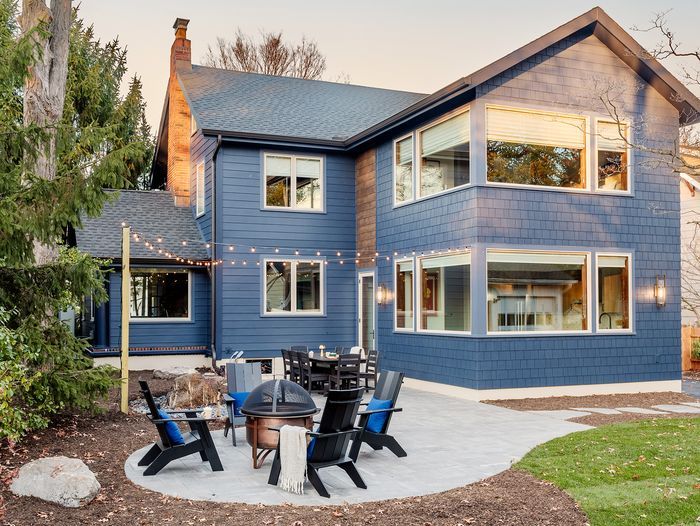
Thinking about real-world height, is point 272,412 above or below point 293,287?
below

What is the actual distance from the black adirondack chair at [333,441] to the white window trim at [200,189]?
11775mm

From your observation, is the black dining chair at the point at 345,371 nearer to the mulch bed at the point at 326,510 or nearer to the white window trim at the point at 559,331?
the white window trim at the point at 559,331

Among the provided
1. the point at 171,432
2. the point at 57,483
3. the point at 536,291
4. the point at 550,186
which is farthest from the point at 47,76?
the point at 536,291

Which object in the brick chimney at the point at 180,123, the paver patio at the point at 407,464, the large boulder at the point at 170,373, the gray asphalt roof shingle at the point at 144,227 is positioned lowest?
the paver patio at the point at 407,464

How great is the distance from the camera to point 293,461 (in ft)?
19.6

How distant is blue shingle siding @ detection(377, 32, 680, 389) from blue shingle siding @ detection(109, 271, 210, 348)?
5241 mm

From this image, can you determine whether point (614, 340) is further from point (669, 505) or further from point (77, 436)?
point (77, 436)

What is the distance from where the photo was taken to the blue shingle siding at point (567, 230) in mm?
12141

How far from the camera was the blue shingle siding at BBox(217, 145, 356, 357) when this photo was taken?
51.6 feet

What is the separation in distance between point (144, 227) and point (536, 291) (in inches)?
388

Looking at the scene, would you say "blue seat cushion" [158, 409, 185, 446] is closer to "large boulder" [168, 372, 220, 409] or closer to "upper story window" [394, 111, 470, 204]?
"large boulder" [168, 372, 220, 409]

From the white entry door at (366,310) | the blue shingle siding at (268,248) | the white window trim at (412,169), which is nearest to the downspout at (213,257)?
the blue shingle siding at (268,248)

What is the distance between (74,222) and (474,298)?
6.76 metres

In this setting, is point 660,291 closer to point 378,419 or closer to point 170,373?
point 378,419
